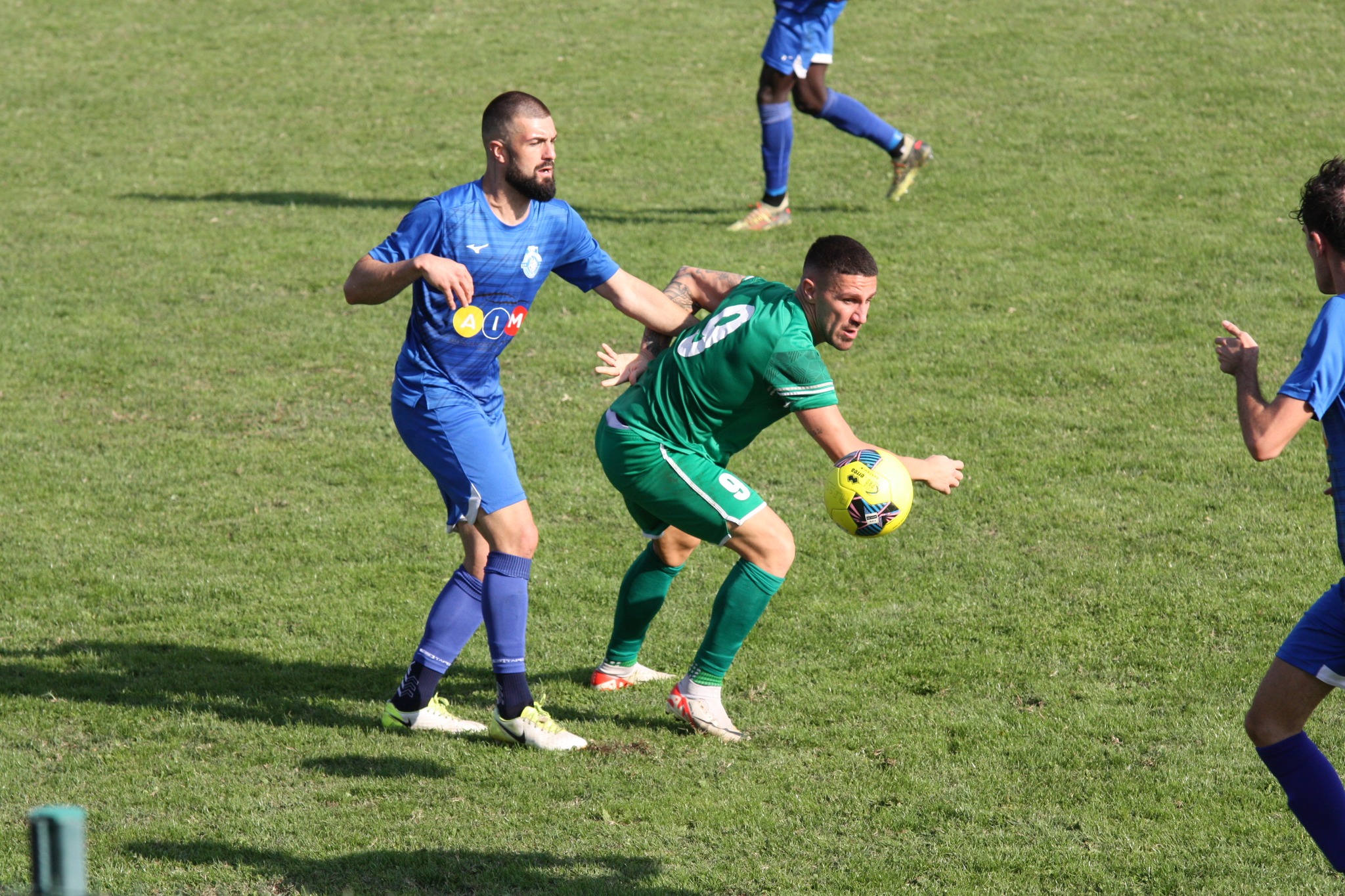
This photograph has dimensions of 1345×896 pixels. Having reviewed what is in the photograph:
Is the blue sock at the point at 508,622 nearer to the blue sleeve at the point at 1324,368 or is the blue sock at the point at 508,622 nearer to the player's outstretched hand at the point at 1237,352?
the player's outstretched hand at the point at 1237,352

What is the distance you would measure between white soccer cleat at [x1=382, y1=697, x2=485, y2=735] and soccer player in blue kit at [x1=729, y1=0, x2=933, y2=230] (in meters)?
7.82

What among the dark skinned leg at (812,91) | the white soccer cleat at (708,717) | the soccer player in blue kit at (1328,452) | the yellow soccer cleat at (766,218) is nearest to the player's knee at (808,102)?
the dark skinned leg at (812,91)

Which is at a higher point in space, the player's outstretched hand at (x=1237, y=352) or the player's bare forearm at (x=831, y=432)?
the player's outstretched hand at (x=1237, y=352)

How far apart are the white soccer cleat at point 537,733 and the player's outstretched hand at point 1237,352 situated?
2.94 metres

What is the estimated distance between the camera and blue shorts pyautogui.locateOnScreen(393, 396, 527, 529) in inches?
219

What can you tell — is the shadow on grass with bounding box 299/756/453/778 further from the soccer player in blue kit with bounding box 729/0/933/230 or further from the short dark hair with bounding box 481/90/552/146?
the soccer player in blue kit with bounding box 729/0/933/230

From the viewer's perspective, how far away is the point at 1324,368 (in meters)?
3.78

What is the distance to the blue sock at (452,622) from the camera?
583 cm

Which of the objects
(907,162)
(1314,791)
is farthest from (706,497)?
(907,162)

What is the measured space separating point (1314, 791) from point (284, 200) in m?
12.4

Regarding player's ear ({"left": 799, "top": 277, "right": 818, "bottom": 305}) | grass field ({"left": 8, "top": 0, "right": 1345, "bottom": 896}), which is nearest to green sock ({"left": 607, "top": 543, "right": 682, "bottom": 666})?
grass field ({"left": 8, "top": 0, "right": 1345, "bottom": 896})

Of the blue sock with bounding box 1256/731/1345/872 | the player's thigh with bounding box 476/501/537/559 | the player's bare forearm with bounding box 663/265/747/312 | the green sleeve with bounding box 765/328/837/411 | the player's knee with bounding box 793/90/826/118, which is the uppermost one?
the player's knee with bounding box 793/90/826/118

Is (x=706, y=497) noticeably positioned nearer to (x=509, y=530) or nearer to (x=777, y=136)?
(x=509, y=530)

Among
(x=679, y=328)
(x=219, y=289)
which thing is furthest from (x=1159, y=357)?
(x=219, y=289)
